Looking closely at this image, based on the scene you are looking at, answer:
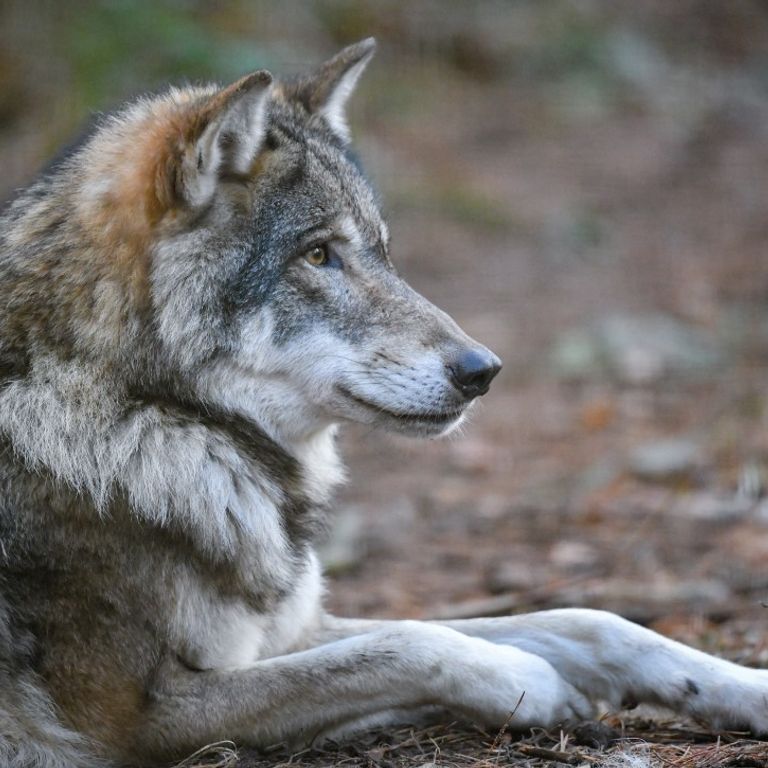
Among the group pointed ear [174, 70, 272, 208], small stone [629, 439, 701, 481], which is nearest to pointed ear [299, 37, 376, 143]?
pointed ear [174, 70, 272, 208]

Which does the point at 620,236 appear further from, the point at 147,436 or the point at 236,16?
the point at 147,436

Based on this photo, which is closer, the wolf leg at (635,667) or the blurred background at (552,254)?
the wolf leg at (635,667)

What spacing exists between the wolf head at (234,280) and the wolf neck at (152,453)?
67 millimetres

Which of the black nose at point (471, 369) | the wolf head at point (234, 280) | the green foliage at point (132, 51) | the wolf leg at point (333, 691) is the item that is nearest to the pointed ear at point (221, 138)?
the wolf head at point (234, 280)

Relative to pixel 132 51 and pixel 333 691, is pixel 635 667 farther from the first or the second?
pixel 132 51

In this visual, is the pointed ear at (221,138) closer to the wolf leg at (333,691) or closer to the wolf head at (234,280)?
the wolf head at (234,280)

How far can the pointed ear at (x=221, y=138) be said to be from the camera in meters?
3.36

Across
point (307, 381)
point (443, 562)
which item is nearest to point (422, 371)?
point (307, 381)

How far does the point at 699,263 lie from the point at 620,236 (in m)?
1.27

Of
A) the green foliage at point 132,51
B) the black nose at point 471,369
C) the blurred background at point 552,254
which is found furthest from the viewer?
the green foliage at point 132,51

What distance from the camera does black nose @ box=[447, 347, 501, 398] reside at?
3.62 m

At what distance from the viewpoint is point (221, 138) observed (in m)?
3.46

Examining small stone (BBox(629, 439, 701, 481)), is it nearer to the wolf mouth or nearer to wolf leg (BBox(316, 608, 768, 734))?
wolf leg (BBox(316, 608, 768, 734))

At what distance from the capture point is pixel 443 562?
5.89m
